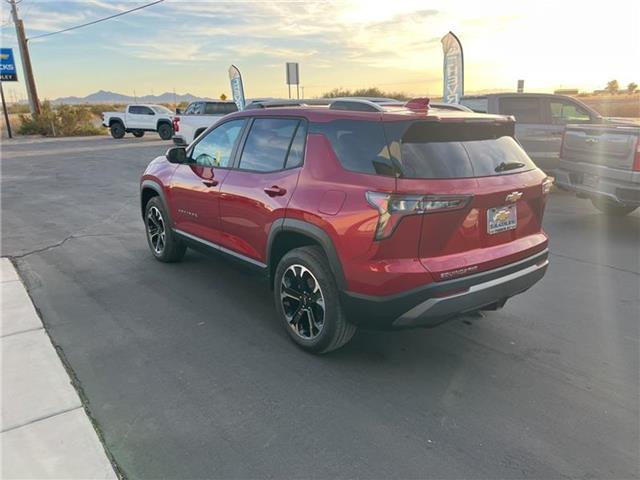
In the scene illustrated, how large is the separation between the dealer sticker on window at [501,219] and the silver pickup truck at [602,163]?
13.6 ft

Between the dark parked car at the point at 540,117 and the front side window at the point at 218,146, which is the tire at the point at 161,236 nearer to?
the front side window at the point at 218,146

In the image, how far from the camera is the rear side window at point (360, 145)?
3005 mm

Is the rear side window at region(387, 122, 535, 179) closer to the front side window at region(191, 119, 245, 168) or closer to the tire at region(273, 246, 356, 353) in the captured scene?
the tire at region(273, 246, 356, 353)

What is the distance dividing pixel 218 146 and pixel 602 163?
546cm

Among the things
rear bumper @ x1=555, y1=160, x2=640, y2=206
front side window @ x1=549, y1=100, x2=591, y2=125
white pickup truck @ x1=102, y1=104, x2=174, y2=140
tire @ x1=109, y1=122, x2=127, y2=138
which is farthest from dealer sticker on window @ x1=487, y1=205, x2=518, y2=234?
tire @ x1=109, y1=122, x2=127, y2=138

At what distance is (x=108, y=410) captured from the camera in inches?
116

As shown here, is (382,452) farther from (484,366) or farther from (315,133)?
(315,133)

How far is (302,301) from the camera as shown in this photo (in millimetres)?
3580

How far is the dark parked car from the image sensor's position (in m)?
9.95

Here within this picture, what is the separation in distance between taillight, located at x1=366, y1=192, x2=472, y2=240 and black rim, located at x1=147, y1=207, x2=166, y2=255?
3380mm

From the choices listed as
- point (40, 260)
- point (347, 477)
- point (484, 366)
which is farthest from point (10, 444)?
point (40, 260)

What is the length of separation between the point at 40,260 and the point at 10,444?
3747 mm

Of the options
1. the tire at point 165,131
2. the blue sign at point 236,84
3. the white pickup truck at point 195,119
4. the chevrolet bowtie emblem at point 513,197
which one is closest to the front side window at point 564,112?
the chevrolet bowtie emblem at point 513,197

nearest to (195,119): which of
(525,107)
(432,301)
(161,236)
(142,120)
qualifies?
(142,120)
